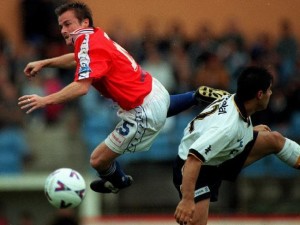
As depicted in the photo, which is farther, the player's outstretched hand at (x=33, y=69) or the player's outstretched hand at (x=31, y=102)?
the player's outstretched hand at (x=33, y=69)

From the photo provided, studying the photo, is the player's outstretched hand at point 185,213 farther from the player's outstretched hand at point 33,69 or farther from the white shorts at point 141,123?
the player's outstretched hand at point 33,69

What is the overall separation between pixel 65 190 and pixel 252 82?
232 cm

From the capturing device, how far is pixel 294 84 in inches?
631

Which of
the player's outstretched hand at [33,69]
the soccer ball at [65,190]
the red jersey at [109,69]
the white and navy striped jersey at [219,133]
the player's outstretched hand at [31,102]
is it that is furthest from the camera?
the soccer ball at [65,190]

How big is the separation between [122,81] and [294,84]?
611 cm

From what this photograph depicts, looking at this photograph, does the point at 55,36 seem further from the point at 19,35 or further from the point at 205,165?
the point at 205,165

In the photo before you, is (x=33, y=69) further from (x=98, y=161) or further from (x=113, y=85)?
(x=98, y=161)

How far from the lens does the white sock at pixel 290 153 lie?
10.6 meters

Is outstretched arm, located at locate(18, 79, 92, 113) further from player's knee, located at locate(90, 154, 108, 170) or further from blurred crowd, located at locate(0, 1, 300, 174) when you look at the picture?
blurred crowd, located at locate(0, 1, 300, 174)

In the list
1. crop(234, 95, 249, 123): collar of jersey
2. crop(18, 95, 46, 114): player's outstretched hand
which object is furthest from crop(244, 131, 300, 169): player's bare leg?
crop(18, 95, 46, 114): player's outstretched hand

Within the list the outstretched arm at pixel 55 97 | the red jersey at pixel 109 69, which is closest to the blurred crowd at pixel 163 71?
the red jersey at pixel 109 69

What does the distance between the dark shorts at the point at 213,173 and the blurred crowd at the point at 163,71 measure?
178 inches

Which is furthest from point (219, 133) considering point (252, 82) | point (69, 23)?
point (69, 23)

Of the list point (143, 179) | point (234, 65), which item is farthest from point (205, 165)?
point (234, 65)
